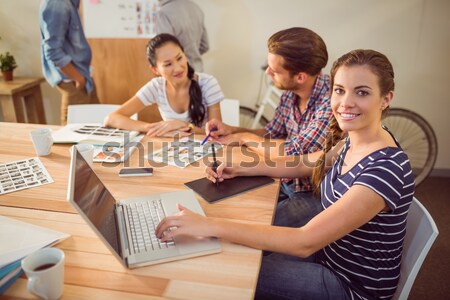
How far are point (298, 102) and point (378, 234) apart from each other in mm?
817

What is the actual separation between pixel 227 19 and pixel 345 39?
940 millimetres

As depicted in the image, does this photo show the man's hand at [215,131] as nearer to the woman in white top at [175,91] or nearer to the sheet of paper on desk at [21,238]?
the woman in white top at [175,91]

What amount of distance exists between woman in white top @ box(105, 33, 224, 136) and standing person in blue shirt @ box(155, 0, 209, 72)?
0.69 m

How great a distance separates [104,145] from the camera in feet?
5.18

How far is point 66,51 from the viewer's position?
256 centimetres

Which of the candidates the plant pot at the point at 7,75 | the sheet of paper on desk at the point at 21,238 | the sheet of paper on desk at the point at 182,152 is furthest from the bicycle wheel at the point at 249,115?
the sheet of paper on desk at the point at 21,238

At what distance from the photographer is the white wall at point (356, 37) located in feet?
8.82

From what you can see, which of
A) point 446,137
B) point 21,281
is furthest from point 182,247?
point 446,137

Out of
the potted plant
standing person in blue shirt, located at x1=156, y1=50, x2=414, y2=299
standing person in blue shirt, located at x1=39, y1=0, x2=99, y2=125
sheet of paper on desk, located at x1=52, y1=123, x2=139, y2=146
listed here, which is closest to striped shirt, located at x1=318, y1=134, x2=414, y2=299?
standing person in blue shirt, located at x1=156, y1=50, x2=414, y2=299

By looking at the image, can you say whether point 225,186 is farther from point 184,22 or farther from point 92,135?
point 184,22

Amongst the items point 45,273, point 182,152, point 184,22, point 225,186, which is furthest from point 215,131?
point 184,22

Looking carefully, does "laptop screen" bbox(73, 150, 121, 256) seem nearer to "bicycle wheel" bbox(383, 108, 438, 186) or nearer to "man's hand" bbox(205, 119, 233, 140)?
"man's hand" bbox(205, 119, 233, 140)

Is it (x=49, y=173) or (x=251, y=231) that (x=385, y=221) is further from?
(x=49, y=173)

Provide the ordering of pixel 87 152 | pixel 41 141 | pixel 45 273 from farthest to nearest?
pixel 41 141
pixel 87 152
pixel 45 273
